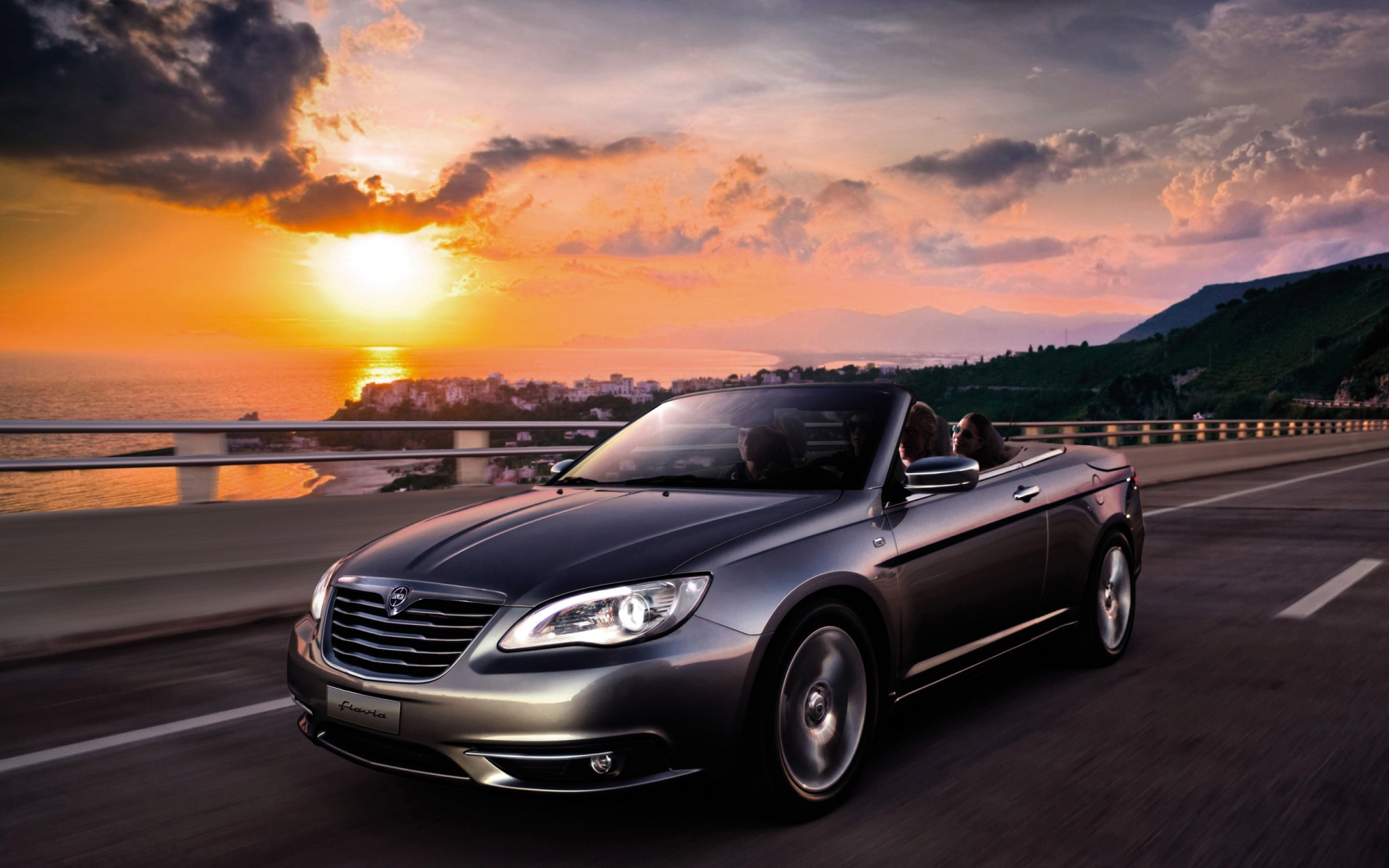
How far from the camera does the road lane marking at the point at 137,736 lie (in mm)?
4583

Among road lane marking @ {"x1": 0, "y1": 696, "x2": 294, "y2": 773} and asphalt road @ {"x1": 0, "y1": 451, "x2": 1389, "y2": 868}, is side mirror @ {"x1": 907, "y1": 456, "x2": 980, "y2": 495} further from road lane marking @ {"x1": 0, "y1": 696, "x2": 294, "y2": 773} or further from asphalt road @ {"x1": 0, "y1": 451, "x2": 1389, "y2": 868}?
road lane marking @ {"x1": 0, "y1": 696, "x2": 294, "y2": 773}

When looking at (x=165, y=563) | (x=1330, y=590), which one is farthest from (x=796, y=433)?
(x=1330, y=590)

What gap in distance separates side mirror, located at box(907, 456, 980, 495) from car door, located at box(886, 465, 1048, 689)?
115mm

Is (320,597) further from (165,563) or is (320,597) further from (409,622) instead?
(165,563)

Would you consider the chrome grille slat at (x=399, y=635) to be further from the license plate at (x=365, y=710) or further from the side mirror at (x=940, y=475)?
the side mirror at (x=940, y=475)

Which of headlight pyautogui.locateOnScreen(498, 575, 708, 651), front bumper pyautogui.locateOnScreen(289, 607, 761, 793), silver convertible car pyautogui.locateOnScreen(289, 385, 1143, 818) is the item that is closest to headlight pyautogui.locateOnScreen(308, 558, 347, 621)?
silver convertible car pyautogui.locateOnScreen(289, 385, 1143, 818)

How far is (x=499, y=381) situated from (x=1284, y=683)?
9036 mm

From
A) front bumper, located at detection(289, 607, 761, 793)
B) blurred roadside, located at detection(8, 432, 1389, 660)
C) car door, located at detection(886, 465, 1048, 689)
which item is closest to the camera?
front bumper, located at detection(289, 607, 761, 793)

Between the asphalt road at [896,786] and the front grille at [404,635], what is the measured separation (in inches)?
17.7

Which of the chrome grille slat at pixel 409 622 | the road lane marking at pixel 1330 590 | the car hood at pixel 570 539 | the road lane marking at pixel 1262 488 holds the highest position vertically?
the car hood at pixel 570 539

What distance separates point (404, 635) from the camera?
12.0 feet

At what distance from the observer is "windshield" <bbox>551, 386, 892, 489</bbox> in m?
4.67

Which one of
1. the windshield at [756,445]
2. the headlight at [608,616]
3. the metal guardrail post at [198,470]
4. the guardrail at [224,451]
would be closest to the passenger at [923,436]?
the windshield at [756,445]

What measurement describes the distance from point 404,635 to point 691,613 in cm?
92
